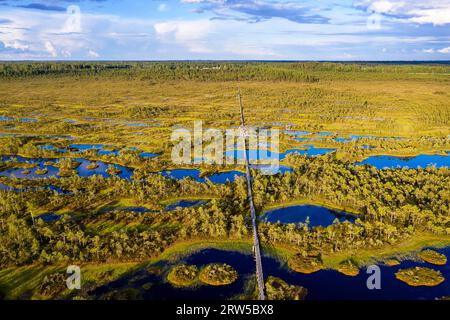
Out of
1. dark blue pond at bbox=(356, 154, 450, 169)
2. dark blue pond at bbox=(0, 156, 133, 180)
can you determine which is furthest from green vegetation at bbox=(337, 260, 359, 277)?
dark blue pond at bbox=(0, 156, 133, 180)

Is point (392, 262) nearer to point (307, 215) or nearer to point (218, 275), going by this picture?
point (307, 215)

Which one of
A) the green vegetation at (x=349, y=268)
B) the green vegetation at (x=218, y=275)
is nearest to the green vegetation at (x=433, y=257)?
the green vegetation at (x=349, y=268)

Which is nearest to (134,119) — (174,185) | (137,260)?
(174,185)

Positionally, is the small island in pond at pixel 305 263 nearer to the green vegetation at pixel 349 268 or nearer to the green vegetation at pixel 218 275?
the green vegetation at pixel 349 268

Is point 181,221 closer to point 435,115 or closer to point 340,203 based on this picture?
point 340,203

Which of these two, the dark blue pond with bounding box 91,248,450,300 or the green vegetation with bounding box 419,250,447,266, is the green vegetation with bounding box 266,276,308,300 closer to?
the dark blue pond with bounding box 91,248,450,300

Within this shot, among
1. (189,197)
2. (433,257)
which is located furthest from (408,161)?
(189,197)
